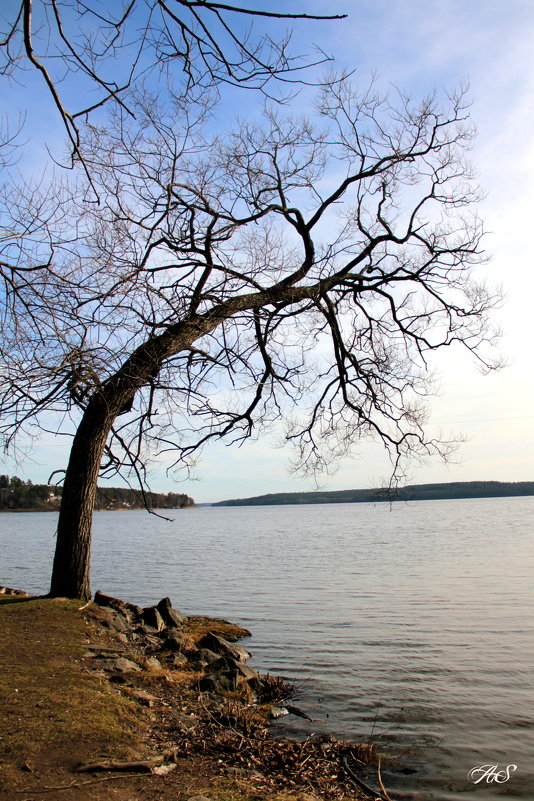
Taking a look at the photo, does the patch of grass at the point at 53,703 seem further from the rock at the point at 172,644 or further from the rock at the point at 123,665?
the rock at the point at 172,644

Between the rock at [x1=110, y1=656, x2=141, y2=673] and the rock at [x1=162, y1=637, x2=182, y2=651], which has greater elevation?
the rock at [x1=110, y1=656, x2=141, y2=673]

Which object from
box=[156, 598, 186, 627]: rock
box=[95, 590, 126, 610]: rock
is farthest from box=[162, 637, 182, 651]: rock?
box=[156, 598, 186, 627]: rock

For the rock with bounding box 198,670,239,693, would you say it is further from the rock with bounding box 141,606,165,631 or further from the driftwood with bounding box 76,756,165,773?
the driftwood with bounding box 76,756,165,773

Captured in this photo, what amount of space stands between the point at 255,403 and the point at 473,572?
13.8m

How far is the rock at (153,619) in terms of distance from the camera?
1108 centimetres

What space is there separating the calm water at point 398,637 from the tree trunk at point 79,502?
11.7ft

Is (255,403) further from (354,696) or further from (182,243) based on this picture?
(354,696)

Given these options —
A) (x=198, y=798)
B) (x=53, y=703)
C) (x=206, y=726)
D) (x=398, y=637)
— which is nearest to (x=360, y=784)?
(x=206, y=726)

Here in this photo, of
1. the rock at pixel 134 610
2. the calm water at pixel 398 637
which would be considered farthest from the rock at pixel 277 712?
the rock at pixel 134 610

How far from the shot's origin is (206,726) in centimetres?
608

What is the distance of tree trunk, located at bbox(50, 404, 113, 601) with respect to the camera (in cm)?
968

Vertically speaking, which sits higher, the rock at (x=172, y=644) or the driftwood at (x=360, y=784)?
the rock at (x=172, y=644)

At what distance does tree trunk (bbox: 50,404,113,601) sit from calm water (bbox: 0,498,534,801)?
3561 millimetres

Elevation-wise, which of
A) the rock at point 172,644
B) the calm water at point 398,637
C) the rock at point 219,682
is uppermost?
the rock at point 172,644
